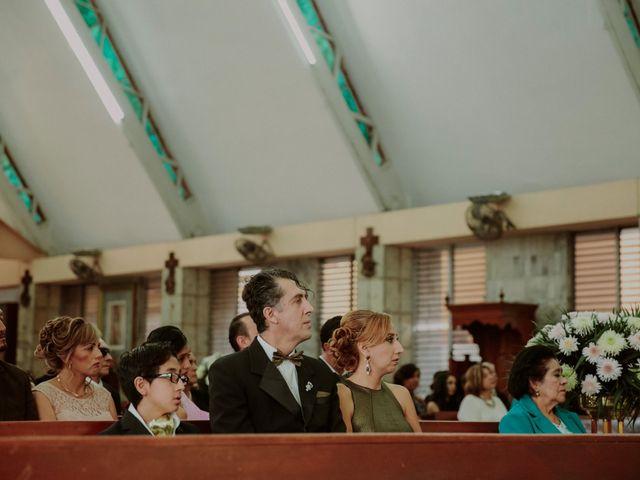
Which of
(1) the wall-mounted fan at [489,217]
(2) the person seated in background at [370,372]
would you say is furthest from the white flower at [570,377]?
(1) the wall-mounted fan at [489,217]

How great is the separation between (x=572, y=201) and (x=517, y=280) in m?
1.26

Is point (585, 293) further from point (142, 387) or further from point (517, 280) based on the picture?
point (142, 387)

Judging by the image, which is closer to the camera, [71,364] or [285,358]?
[285,358]

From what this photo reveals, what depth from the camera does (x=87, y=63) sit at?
1411 cm

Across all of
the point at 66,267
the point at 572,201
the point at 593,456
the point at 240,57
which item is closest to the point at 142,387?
the point at 593,456

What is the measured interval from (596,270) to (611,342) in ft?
19.6

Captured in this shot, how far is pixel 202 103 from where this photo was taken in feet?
44.0

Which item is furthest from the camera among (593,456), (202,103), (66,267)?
(66,267)

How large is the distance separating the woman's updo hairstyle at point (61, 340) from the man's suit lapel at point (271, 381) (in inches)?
54.8

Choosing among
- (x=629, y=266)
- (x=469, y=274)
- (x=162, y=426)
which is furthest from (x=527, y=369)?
(x=469, y=274)

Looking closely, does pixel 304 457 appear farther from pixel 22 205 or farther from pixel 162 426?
pixel 22 205

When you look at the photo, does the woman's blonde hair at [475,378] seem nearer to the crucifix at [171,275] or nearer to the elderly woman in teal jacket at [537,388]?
the elderly woman in teal jacket at [537,388]

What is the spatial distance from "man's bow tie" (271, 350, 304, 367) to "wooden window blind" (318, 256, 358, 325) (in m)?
9.39

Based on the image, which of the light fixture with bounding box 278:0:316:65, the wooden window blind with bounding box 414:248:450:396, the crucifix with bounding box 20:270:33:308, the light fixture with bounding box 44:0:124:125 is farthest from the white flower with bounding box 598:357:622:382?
the crucifix with bounding box 20:270:33:308
